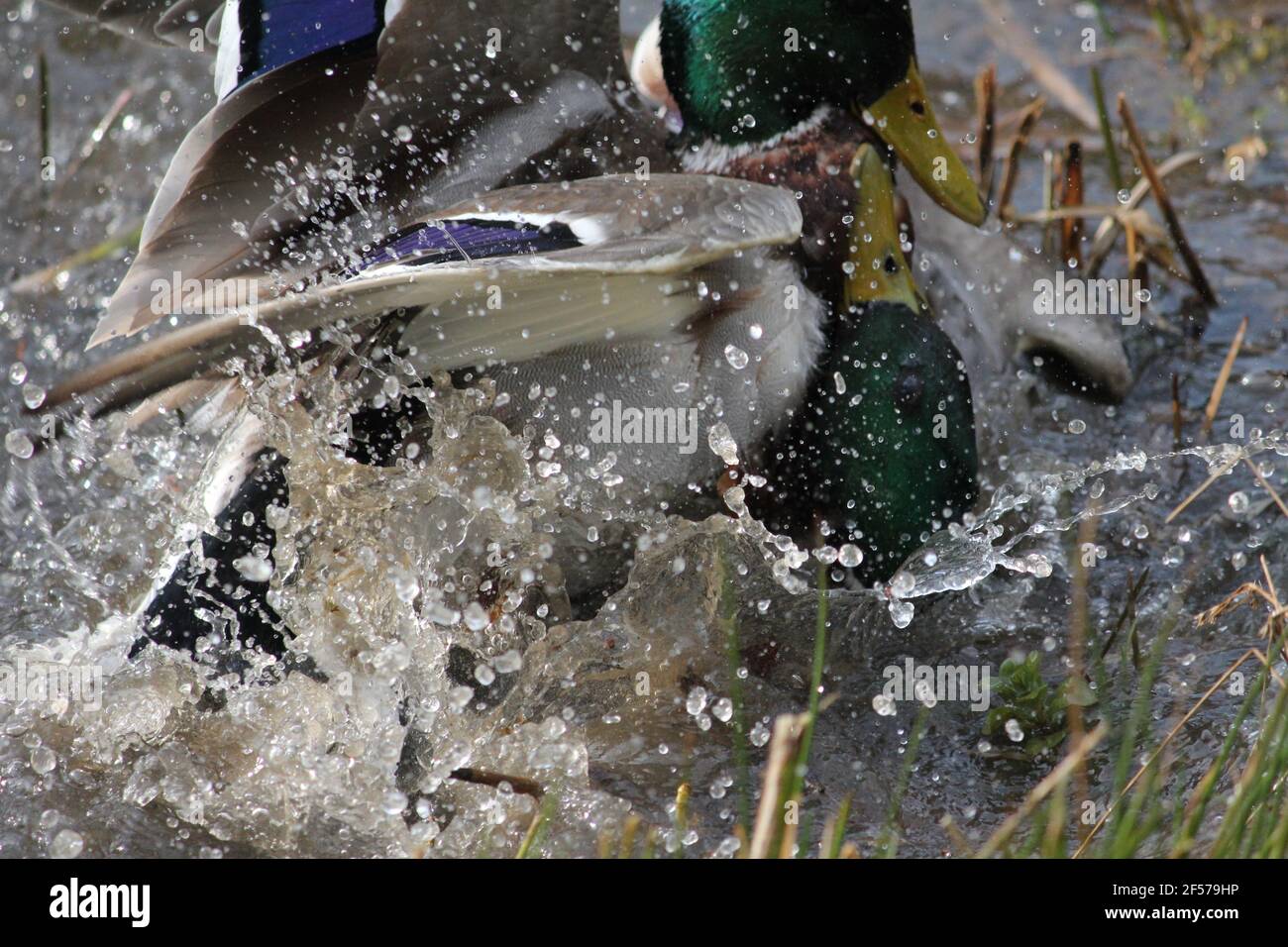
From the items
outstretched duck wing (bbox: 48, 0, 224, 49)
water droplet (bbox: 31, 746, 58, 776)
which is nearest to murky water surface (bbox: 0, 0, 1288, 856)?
water droplet (bbox: 31, 746, 58, 776)

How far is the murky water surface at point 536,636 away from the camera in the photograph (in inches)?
102

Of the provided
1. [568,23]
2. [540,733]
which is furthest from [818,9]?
[540,733]

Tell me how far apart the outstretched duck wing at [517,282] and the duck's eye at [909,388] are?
50 centimetres

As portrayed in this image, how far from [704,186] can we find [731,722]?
3.39 ft

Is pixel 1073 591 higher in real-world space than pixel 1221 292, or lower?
lower

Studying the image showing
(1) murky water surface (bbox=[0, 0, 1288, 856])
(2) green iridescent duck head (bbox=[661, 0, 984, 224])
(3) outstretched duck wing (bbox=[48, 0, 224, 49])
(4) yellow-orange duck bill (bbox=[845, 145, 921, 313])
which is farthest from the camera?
(3) outstretched duck wing (bbox=[48, 0, 224, 49])

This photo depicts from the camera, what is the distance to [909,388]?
295cm

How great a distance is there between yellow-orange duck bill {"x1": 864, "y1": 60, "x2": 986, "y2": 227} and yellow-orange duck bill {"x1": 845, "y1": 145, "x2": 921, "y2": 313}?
157 millimetres

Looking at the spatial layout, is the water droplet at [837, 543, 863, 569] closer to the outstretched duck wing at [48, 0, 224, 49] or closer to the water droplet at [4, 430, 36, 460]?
the water droplet at [4, 430, 36, 460]

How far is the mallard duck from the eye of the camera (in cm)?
240

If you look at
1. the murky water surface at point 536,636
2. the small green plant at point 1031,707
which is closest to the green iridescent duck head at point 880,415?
the murky water surface at point 536,636

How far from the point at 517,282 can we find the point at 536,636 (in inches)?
34.5
